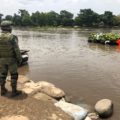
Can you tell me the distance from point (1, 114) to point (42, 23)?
380 feet

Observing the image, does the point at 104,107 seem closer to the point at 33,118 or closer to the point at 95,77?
the point at 33,118

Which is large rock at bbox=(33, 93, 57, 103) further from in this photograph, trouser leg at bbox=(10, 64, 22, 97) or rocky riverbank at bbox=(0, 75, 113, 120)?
trouser leg at bbox=(10, 64, 22, 97)

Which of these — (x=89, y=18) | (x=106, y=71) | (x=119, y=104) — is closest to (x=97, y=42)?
(x=106, y=71)

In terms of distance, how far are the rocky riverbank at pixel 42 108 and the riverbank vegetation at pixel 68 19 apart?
3938 inches

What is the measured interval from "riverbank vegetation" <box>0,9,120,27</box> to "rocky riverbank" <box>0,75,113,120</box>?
100m

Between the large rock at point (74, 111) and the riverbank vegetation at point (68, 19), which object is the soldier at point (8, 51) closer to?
the large rock at point (74, 111)

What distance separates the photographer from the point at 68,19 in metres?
114

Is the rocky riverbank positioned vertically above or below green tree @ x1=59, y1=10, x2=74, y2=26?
below

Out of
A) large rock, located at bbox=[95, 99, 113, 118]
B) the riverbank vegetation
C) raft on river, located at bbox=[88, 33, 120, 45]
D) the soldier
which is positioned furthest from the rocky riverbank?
the riverbank vegetation

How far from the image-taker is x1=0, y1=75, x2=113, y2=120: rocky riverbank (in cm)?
725

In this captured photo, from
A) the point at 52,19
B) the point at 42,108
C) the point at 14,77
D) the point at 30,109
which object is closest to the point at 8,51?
the point at 14,77

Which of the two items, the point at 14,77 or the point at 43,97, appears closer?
the point at 14,77

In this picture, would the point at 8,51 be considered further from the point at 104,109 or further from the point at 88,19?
the point at 88,19

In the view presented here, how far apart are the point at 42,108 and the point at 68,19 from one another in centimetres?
10822
